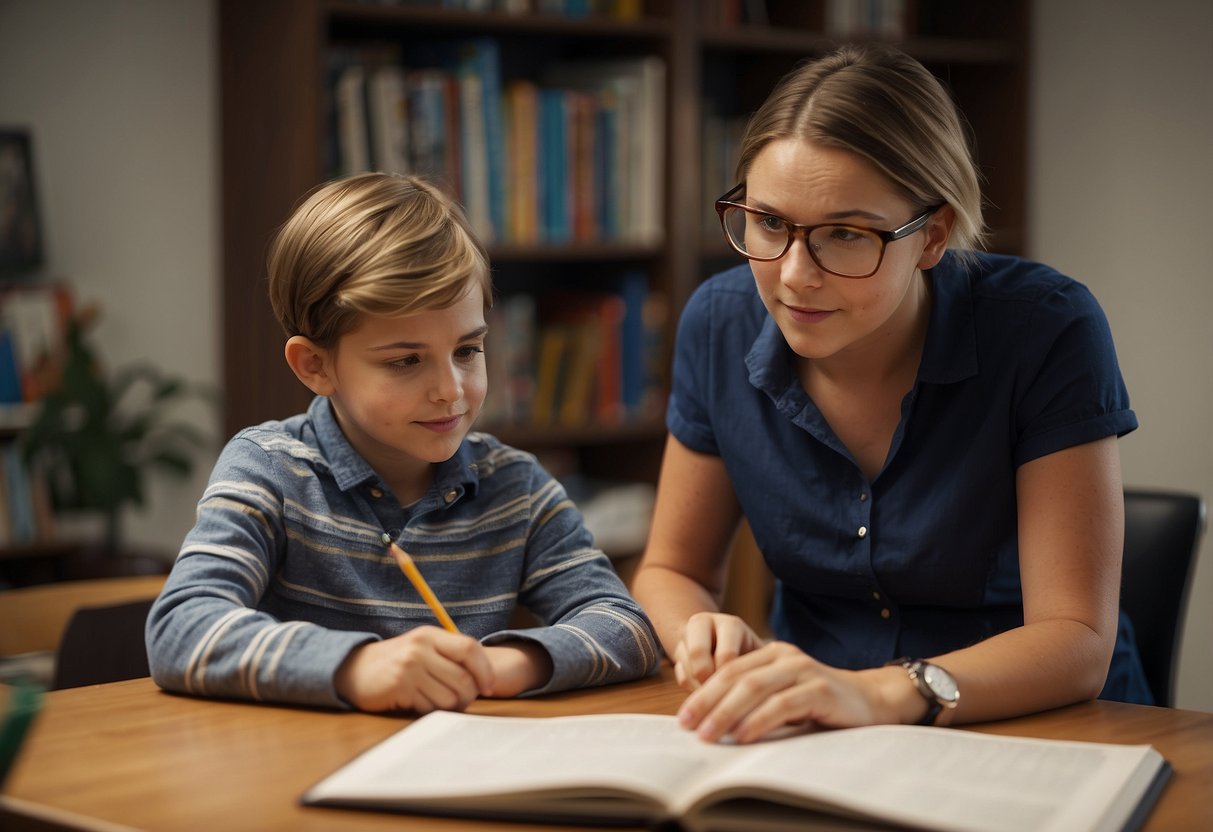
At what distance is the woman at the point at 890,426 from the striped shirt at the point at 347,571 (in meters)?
0.11

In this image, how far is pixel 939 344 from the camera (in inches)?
55.9

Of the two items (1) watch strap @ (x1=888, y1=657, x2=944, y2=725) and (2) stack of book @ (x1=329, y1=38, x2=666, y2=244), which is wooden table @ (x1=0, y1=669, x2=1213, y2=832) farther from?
(2) stack of book @ (x1=329, y1=38, x2=666, y2=244)

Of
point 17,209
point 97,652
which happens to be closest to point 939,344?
point 97,652

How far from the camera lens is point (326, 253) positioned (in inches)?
51.1

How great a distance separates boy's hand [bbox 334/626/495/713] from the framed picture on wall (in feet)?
6.95

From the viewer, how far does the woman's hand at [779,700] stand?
962 mm

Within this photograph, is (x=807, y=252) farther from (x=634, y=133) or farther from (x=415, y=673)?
(x=634, y=133)

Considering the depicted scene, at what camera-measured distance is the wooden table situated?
0.85 meters

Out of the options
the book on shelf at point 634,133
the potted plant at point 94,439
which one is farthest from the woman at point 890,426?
the potted plant at point 94,439

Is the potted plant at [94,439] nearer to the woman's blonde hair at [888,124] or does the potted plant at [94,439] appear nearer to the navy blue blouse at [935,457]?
the navy blue blouse at [935,457]

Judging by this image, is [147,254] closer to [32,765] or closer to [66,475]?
[66,475]

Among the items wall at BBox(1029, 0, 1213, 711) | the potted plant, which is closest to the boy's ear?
the potted plant

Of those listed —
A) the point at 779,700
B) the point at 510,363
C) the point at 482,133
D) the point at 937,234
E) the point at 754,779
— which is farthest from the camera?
the point at 510,363

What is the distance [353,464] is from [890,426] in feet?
1.88
